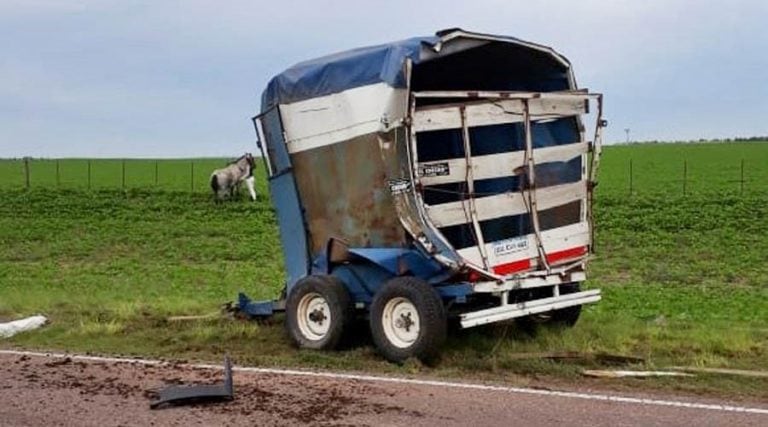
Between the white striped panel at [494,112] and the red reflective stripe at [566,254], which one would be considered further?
the red reflective stripe at [566,254]

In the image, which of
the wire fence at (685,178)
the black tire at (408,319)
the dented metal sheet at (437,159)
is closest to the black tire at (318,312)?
the dented metal sheet at (437,159)

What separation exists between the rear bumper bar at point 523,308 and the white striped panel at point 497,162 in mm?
1246

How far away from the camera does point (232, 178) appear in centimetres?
3666

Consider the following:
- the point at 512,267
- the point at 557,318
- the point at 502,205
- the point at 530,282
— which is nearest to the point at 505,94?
the point at 502,205

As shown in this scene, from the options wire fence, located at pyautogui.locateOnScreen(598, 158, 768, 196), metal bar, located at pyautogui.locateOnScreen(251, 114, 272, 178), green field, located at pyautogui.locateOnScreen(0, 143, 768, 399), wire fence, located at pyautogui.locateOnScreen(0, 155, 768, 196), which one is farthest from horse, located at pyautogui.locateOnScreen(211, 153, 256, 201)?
metal bar, located at pyautogui.locateOnScreen(251, 114, 272, 178)

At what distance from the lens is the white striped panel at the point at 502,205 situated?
9711 millimetres

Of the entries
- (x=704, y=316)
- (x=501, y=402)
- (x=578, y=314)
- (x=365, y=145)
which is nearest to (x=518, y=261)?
(x=578, y=314)

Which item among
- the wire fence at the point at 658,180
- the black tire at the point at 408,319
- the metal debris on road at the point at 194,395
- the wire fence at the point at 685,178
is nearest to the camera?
the metal debris on road at the point at 194,395

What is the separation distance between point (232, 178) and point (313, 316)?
2673 centimetres

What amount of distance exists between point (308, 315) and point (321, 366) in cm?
104

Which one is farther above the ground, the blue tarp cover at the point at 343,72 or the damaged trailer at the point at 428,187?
the blue tarp cover at the point at 343,72

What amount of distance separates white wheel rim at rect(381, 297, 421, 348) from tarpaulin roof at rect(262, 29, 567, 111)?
202 centimetres

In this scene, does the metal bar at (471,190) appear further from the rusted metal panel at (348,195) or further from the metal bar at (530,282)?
the rusted metal panel at (348,195)

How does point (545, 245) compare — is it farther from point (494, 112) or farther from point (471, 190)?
point (494, 112)
